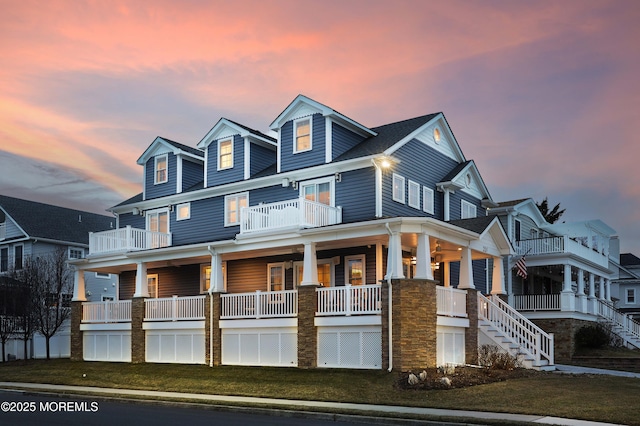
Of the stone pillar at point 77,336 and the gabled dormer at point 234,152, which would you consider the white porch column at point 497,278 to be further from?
the stone pillar at point 77,336

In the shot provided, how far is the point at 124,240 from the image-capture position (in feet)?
115

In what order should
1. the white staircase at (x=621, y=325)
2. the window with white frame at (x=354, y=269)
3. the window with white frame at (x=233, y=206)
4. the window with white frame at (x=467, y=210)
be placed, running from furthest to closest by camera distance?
the white staircase at (x=621, y=325) → the window with white frame at (x=467, y=210) → the window with white frame at (x=233, y=206) → the window with white frame at (x=354, y=269)

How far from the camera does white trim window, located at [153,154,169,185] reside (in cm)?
3794

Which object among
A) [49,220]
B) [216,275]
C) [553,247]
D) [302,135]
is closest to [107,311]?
[216,275]

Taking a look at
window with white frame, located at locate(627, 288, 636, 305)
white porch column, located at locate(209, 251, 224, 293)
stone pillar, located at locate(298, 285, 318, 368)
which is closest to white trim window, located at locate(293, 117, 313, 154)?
white porch column, located at locate(209, 251, 224, 293)

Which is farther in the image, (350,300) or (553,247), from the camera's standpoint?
(553,247)

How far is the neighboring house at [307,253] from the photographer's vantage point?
24703mm

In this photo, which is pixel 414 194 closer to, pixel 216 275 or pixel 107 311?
pixel 216 275

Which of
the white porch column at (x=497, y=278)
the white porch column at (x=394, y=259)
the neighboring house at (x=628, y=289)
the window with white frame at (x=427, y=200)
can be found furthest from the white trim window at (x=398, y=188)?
the neighboring house at (x=628, y=289)

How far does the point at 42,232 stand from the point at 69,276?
7.03 meters

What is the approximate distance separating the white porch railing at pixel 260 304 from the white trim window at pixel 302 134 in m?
6.64

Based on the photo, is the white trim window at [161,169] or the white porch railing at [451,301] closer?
the white porch railing at [451,301]

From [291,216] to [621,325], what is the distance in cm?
2229

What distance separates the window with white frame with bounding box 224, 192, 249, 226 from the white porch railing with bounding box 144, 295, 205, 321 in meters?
5.01
